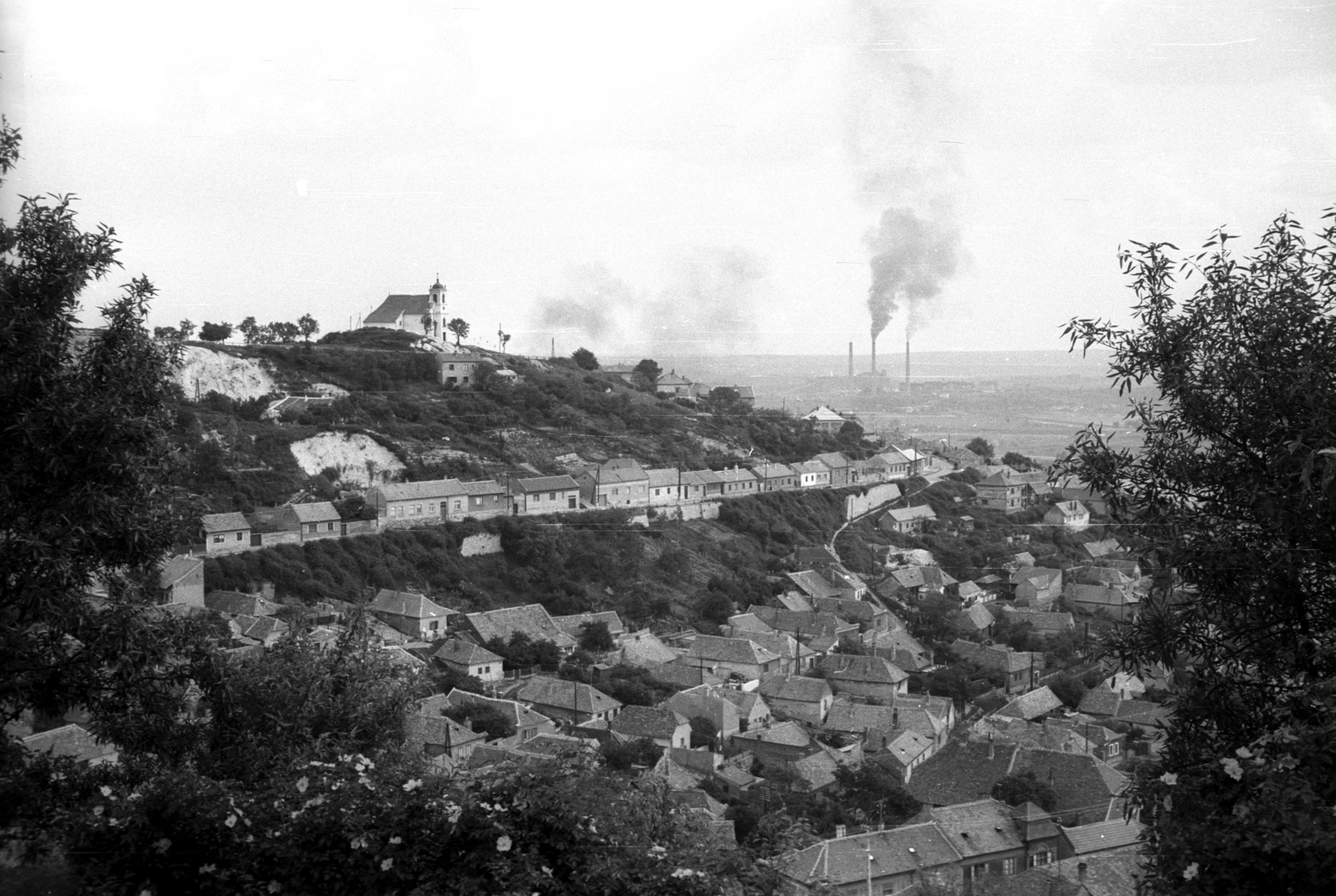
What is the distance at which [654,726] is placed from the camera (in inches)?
424

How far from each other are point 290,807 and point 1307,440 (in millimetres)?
2777

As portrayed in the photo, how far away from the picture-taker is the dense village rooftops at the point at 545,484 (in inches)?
856

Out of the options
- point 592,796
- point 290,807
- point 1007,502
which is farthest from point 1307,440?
point 1007,502

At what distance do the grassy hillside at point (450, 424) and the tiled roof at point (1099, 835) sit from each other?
52.3ft

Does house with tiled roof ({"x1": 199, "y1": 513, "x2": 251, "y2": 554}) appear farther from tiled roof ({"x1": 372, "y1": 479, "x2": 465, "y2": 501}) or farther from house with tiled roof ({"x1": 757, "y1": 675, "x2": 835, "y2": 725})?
house with tiled roof ({"x1": 757, "y1": 675, "x2": 835, "y2": 725})

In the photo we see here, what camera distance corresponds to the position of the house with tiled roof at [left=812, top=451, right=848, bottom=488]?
28.5 metres

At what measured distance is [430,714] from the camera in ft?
34.6

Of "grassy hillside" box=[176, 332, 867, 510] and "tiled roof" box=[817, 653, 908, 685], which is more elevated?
"grassy hillside" box=[176, 332, 867, 510]

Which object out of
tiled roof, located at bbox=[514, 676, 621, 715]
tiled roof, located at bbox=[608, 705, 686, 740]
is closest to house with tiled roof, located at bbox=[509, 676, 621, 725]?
tiled roof, located at bbox=[514, 676, 621, 715]

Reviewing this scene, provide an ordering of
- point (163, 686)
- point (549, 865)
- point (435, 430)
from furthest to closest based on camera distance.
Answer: point (435, 430), point (163, 686), point (549, 865)

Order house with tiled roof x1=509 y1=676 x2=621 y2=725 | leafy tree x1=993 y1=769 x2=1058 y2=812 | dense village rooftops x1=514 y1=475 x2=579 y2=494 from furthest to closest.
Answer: dense village rooftops x1=514 y1=475 x2=579 y2=494, house with tiled roof x1=509 y1=676 x2=621 y2=725, leafy tree x1=993 y1=769 x2=1058 y2=812

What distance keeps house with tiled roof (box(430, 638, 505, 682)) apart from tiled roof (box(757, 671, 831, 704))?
352 cm

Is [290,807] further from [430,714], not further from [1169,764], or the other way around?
[430,714]

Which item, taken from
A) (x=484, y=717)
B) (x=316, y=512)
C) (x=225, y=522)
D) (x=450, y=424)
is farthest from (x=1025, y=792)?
(x=450, y=424)
